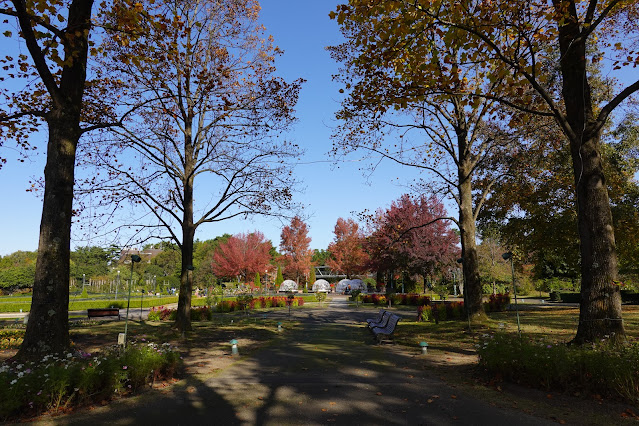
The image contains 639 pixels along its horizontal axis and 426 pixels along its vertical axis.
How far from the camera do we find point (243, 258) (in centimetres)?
5138

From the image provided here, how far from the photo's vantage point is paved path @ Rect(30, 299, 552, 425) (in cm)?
457

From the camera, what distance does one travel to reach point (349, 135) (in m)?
13.3

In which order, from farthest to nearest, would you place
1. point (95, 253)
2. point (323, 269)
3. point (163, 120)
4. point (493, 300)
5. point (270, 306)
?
point (323, 269) → point (95, 253) → point (270, 306) → point (493, 300) → point (163, 120)

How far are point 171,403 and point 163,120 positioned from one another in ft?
39.6

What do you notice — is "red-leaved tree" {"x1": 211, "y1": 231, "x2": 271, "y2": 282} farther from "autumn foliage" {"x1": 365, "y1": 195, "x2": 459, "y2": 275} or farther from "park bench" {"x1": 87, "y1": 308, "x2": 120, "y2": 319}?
"park bench" {"x1": 87, "y1": 308, "x2": 120, "y2": 319}

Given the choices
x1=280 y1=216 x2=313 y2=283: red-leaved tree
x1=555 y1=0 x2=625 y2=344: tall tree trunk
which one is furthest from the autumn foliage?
x1=280 y1=216 x2=313 y2=283: red-leaved tree

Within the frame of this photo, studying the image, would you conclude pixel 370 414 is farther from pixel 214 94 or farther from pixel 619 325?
pixel 214 94

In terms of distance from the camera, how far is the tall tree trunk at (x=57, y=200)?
21.6 feet

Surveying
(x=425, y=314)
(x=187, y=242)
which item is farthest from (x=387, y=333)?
(x=187, y=242)

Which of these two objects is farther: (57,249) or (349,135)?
(349,135)

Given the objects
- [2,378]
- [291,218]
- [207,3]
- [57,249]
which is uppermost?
[207,3]

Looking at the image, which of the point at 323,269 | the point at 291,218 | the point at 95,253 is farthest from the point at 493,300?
the point at 323,269

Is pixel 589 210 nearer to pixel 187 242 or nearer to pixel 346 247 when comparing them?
pixel 187 242

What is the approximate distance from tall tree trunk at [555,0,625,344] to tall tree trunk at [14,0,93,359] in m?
9.75
